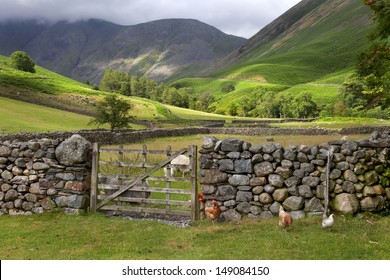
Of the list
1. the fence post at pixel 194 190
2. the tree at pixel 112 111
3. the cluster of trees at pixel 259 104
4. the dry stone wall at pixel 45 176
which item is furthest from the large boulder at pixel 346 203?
the cluster of trees at pixel 259 104

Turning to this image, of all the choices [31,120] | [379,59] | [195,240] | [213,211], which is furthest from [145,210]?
[31,120]

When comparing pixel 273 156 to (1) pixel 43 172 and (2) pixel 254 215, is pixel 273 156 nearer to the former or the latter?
(2) pixel 254 215

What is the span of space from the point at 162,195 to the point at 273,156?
6.12m

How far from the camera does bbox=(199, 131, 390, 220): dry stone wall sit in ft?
42.2

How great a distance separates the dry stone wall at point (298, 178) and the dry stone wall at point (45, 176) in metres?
4.49

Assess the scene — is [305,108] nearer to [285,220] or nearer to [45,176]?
[45,176]

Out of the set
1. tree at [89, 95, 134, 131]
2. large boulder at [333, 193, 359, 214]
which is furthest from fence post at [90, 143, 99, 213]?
tree at [89, 95, 134, 131]

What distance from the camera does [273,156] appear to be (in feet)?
43.3

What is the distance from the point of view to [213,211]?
12.9m

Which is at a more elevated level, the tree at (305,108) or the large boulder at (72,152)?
the tree at (305,108)

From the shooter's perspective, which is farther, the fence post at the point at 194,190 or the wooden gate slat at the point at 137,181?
the wooden gate slat at the point at 137,181

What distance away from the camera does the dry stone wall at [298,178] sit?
42.2 feet

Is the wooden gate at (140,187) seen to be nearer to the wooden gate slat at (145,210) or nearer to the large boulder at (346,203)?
the wooden gate slat at (145,210)

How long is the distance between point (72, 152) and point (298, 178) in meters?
7.78
